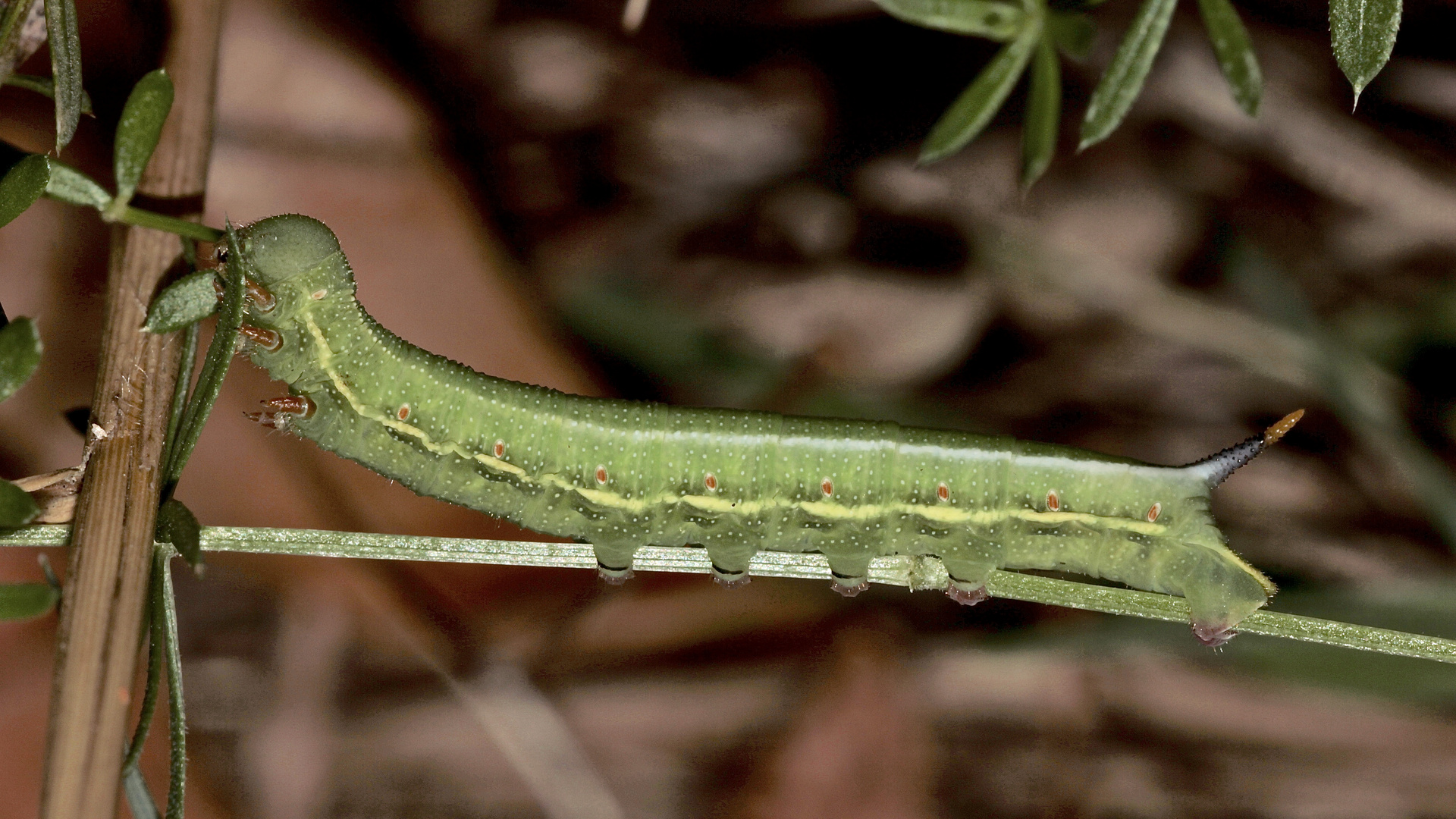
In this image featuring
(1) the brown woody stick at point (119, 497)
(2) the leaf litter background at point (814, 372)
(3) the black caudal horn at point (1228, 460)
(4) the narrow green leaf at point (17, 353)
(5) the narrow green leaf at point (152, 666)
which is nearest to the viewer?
(4) the narrow green leaf at point (17, 353)

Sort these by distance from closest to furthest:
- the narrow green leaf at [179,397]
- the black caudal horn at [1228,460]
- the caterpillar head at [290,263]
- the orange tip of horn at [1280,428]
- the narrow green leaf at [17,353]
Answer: the narrow green leaf at [17,353] → the narrow green leaf at [179,397] → the caterpillar head at [290,263] → the orange tip of horn at [1280,428] → the black caudal horn at [1228,460]

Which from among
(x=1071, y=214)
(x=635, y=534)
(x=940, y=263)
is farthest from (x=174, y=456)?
(x=1071, y=214)

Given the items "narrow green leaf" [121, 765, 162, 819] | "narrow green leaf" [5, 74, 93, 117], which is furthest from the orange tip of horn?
"narrow green leaf" [5, 74, 93, 117]

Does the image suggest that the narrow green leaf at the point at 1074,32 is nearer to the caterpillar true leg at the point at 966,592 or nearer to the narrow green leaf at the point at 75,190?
the caterpillar true leg at the point at 966,592

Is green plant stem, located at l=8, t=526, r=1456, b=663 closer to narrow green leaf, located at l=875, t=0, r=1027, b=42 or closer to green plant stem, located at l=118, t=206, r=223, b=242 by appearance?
green plant stem, located at l=118, t=206, r=223, b=242

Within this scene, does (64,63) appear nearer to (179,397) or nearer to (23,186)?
(23,186)

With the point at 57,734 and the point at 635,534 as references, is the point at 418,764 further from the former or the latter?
the point at 57,734

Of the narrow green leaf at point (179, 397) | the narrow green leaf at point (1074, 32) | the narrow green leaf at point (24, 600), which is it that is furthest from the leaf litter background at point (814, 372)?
the narrow green leaf at point (1074, 32)

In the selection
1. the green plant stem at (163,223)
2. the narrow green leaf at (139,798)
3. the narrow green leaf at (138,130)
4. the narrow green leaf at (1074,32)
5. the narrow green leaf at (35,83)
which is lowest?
the narrow green leaf at (139,798)
